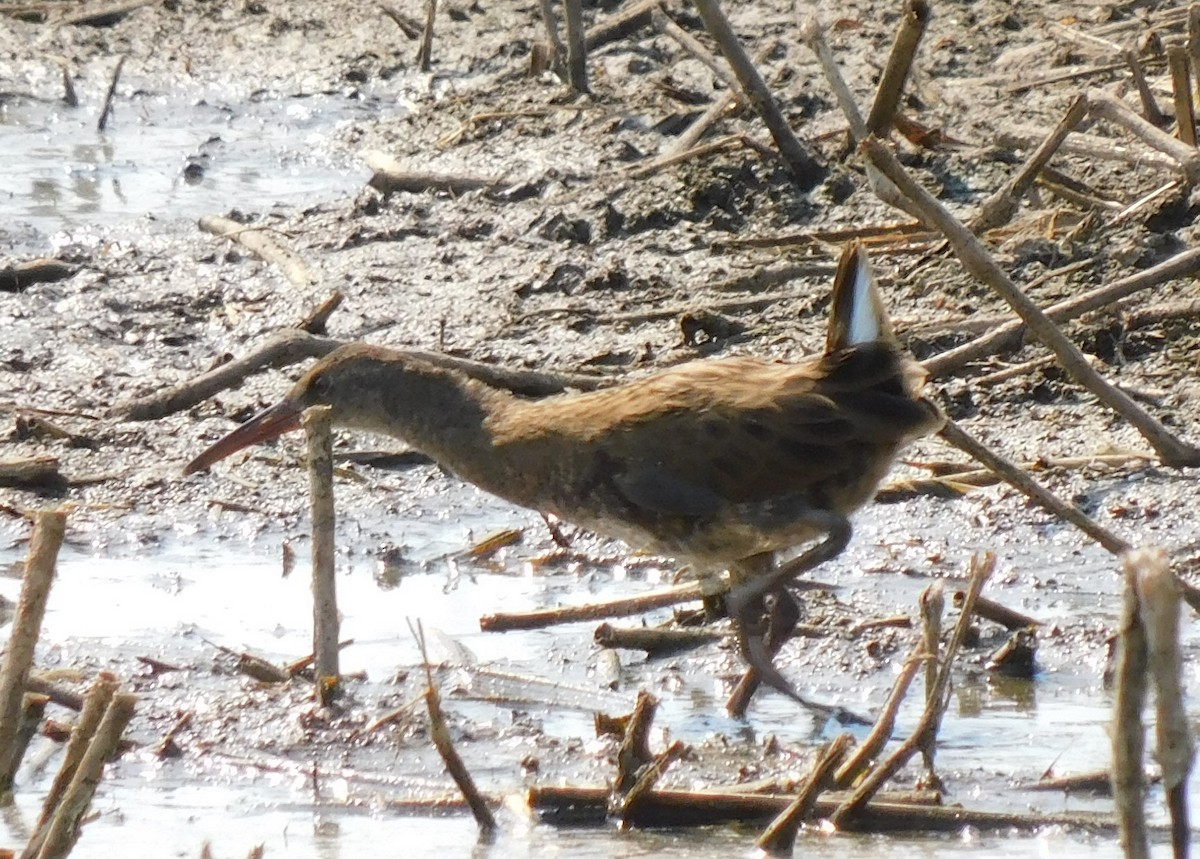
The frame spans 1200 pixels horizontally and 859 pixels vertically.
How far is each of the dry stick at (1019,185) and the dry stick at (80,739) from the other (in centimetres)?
391

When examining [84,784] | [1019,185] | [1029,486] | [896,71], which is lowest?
[84,784]

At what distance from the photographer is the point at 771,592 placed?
4562 millimetres

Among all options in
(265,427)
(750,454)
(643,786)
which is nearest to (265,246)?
(265,427)

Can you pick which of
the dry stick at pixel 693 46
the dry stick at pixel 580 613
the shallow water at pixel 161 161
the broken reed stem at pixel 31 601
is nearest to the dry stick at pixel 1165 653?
the broken reed stem at pixel 31 601

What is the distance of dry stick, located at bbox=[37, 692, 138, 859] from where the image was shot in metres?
2.65

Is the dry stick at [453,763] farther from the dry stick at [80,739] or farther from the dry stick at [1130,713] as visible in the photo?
the dry stick at [1130,713]

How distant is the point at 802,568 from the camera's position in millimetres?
4477

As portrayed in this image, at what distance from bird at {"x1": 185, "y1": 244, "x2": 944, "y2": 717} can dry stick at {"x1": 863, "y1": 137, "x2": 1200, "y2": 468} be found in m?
0.21

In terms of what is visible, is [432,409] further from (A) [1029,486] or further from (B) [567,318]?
(B) [567,318]

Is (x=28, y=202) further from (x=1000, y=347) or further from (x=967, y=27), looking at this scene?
Result: (x=1000, y=347)

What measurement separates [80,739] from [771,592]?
6.59 feet

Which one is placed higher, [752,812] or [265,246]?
[265,246]

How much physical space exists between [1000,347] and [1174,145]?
3.33 feet

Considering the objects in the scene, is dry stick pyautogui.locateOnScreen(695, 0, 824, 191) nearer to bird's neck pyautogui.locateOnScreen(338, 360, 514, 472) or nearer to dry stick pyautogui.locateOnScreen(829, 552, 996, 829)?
bird's neck pyautogui.locateOnScreen(338, 360, 514, 472)
